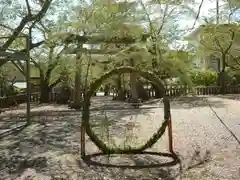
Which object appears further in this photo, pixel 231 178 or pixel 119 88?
pixel 119 88

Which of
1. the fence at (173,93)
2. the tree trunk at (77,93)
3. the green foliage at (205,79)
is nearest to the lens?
the tree trunk at (77,93)

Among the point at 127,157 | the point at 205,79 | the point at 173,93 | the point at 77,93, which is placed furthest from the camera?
the point at 205,79

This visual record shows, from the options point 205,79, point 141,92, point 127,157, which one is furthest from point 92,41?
point 205,79

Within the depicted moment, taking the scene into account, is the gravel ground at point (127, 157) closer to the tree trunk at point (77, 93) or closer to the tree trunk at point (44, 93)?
the tree trunk at point (77, 93)

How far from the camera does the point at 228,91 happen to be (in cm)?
2334

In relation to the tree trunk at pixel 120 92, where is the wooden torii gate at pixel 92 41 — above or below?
above

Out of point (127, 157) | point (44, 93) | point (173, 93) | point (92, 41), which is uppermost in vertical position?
point (92, 41)

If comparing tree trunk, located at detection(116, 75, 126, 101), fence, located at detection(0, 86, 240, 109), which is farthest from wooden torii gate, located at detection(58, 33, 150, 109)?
fence, located at detection(0, 86, 240, 109)

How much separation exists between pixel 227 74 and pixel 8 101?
14272 mm

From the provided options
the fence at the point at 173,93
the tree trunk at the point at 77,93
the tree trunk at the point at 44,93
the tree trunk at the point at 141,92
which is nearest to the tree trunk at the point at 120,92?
the tree trunk at the point at 141,92

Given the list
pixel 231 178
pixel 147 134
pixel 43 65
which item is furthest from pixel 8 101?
pixel 231 178

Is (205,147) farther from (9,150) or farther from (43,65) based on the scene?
(43,65)

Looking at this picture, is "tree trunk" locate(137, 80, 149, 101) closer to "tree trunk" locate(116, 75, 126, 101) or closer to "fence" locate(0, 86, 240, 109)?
"fence" locate(0, 86, 240, 109)

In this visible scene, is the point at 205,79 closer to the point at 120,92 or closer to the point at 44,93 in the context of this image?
the point at 120,92
